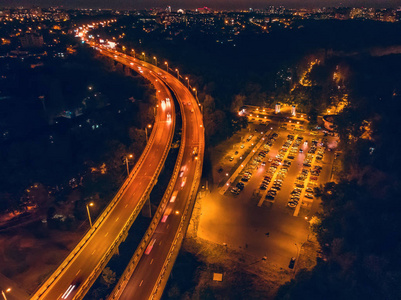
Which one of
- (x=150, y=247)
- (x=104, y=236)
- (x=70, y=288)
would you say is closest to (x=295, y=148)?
(x=150, y=247)

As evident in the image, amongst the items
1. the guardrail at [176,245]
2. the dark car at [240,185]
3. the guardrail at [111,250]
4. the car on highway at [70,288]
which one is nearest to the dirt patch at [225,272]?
the guardrail at [176,245]

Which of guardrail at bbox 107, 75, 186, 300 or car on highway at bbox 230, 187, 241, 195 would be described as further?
car on highway at bbox 230, 187, 241, 195

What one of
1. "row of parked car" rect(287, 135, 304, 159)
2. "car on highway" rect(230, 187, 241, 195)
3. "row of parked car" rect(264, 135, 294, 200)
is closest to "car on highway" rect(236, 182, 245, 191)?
Result: "car on highway" rect(230, 187, 241, 195)

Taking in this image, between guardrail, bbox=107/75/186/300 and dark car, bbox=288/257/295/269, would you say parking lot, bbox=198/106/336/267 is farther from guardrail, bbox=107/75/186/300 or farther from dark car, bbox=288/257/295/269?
guardrail, bbox=107/75/186/300

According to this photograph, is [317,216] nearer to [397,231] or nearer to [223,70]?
[397,231]

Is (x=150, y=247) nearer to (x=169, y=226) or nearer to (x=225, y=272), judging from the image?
(x=169, y=226)

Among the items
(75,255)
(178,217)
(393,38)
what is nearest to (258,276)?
(178,217)

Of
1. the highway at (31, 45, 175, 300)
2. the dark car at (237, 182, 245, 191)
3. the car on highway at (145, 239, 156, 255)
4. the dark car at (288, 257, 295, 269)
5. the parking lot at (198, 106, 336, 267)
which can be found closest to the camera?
the highway at (31, 45, 175, 300)
